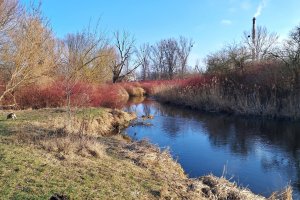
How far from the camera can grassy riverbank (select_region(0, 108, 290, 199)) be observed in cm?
519

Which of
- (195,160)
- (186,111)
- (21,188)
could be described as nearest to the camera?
(21,188)

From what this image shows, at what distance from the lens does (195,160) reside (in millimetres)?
10680

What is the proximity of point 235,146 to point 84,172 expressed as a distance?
7.82 metres

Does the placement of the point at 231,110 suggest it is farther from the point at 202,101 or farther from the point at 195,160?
the point at 195,160

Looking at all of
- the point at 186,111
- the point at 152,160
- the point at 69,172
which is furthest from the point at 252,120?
the point at 69,172

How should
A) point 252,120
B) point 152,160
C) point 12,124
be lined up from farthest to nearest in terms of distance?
1. point 252,120
2. point 12,124
3. point 152,160

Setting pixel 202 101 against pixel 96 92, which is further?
pixel 202 101

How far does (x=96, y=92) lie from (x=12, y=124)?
11.1 meters

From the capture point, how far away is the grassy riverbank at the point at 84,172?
5188mm

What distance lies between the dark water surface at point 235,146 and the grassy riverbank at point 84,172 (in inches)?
58.3

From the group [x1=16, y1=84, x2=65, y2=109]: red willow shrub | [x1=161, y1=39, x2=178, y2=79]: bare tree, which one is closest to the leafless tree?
Result: [x1=16, y1=84, x2=65, y2=109]: red willow shrub

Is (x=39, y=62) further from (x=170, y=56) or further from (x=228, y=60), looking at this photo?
(x=170, y=56)

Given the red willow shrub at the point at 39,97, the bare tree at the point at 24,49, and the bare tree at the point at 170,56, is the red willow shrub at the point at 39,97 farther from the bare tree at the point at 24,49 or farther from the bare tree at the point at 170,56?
the bare tree at the point at 170,56

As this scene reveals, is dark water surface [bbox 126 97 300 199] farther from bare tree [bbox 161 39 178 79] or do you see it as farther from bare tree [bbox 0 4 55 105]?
bare tree [bbox 161 39 178 79]
